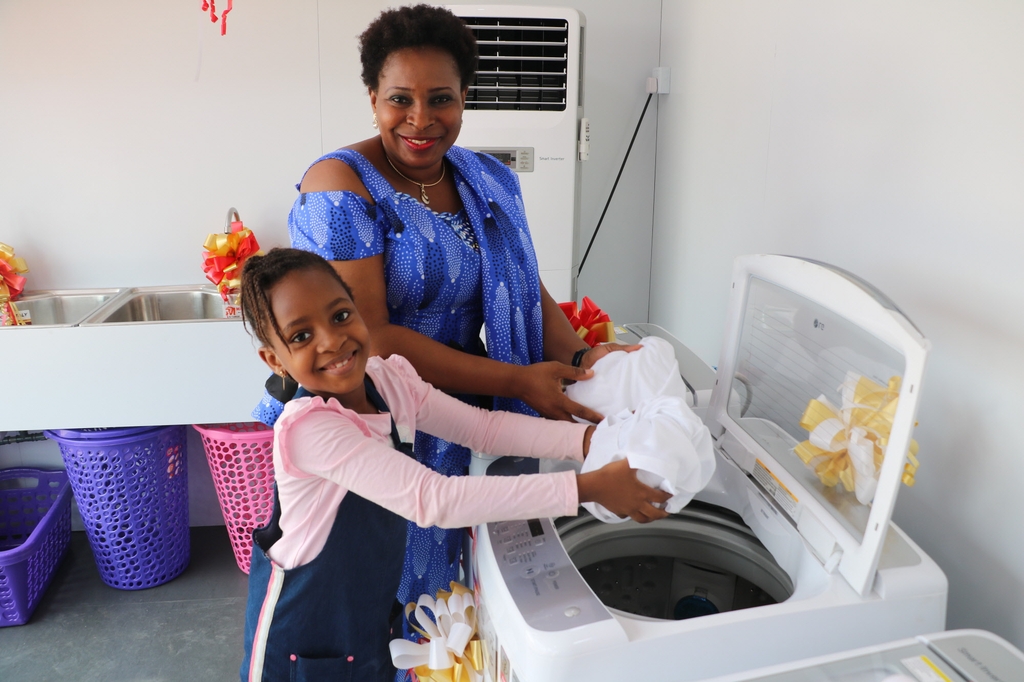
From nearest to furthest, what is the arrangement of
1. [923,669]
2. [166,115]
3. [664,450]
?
[923,669]
[664,450]
[166,115]

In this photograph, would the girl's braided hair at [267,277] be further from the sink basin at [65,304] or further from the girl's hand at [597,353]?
the sink basin at [65,304]

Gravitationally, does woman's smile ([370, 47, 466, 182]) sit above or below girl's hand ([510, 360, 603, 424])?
above

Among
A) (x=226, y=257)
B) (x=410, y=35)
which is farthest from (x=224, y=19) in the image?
(x=410, y=35)

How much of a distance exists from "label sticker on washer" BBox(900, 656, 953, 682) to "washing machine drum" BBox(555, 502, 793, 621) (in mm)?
373

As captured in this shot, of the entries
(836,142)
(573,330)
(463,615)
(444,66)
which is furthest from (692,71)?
(463,615)

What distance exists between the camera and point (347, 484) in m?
1.03

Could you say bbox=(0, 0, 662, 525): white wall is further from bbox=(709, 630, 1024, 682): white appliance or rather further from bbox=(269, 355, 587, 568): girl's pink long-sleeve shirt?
bbox=(709, 630, 1024, 682): white appliance

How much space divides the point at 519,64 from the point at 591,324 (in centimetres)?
120

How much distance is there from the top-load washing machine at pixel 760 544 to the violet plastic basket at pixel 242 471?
149cm

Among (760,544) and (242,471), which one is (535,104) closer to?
(242,471)

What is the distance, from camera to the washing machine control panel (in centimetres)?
95

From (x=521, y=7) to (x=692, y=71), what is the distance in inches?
23.4

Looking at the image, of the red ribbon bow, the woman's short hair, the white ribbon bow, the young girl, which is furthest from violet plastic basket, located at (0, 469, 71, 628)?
the woman's short hair

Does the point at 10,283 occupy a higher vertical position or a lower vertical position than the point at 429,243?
lower
